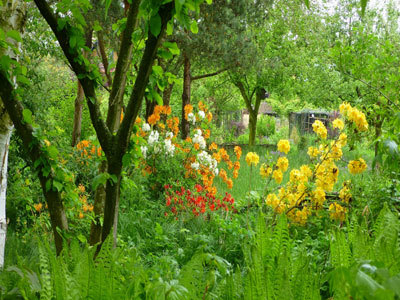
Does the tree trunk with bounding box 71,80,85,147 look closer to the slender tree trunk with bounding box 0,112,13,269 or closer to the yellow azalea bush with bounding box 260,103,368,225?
the yellow azalea bush with bounding box 260,103,368,225

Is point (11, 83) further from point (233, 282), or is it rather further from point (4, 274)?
point (233, 282)

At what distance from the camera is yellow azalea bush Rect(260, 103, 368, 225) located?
3.67 meters

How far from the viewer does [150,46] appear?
119 cm

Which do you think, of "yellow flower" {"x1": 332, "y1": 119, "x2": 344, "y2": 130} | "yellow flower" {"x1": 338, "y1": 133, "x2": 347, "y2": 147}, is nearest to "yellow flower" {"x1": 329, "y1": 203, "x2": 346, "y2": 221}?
"yellow flower" {"x1": 338, "y1": 133, "x2": 347, "y2": 147}

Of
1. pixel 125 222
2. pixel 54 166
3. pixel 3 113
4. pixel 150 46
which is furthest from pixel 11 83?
pixel 125 222

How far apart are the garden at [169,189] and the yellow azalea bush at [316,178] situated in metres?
0.02

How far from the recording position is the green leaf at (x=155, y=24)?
3.69 feet

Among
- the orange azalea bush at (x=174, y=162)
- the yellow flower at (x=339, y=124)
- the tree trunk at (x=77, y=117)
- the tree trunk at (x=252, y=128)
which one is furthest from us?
the tree trunk at (x=252, y=128)

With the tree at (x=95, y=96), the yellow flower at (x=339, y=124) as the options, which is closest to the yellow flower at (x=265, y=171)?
the yellow flower at (x=339, y=124)

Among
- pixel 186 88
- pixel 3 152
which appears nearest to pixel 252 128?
pixel 186 88

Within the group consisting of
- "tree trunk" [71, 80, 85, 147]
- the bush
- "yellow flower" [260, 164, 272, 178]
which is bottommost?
"yellow flower" [260, 164, 272, 178]

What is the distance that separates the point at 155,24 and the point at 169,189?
418 centimetres

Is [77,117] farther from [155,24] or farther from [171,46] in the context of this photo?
[155,24]

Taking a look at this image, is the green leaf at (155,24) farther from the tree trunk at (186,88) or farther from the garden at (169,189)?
the tree trunk at (186,88)
